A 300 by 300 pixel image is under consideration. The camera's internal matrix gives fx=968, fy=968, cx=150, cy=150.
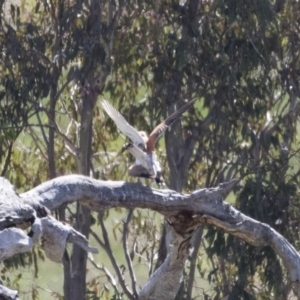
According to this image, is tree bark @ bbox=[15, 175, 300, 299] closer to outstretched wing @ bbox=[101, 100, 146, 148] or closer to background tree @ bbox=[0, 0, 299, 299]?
outstretched wing @ bbox=[101, 100, 146, 148]

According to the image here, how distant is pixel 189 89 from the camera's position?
25.1 feet

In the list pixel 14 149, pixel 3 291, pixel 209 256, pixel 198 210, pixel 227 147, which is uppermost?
pixel 14 149

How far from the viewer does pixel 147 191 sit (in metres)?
4.42

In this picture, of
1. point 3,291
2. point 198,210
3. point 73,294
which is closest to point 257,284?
point 73,294

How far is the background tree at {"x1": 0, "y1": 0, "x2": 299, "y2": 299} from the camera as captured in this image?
7.27 metres

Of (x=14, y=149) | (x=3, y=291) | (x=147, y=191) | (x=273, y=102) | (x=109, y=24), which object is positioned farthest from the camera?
(x=14, y=149)

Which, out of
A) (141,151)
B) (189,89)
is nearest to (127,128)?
(141,151)

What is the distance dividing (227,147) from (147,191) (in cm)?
353

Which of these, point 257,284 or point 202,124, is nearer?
point 202,124

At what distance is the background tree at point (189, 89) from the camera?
7.27 meters

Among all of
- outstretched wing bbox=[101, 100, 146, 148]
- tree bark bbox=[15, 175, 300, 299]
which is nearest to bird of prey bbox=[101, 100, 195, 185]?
outstretched wing bbox=[101, 100, 146, 148]

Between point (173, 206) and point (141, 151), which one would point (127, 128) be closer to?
point (141, 151)

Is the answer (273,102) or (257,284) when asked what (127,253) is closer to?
(257,284)

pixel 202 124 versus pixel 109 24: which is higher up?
pixel 109 24
